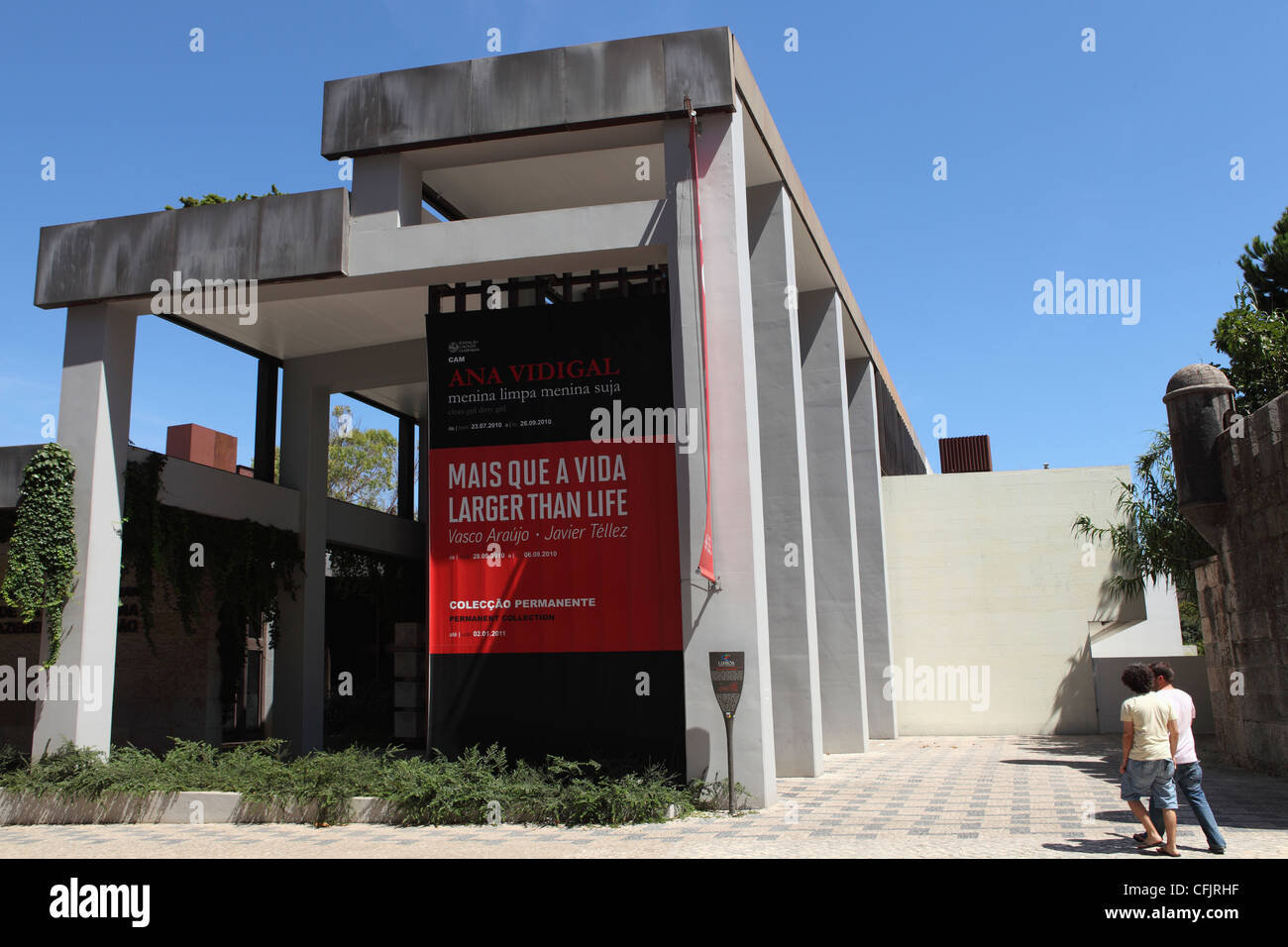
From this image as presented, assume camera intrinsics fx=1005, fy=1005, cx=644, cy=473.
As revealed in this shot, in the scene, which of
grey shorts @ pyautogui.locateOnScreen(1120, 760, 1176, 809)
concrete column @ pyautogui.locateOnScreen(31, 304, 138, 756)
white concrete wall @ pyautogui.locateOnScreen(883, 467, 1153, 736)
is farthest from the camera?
white concrete wall @ pyautogui.locateOnScreen(883, 467, 1153, 736)

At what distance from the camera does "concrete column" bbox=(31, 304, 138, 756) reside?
12359mm

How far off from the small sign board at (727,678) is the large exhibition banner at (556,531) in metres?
0.87

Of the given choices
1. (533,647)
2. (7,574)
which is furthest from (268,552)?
(533,647)

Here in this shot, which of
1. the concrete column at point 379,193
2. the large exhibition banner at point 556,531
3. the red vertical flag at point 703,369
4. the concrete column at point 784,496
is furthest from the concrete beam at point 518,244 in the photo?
the concrete column at point 784,496

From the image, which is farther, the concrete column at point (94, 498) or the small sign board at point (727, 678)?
the concrete column at point (94, 498)

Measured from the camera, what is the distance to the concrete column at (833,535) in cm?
1786

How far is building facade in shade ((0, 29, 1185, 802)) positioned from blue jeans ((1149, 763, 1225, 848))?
4.10 meters

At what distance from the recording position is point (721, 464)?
11141 millimetres

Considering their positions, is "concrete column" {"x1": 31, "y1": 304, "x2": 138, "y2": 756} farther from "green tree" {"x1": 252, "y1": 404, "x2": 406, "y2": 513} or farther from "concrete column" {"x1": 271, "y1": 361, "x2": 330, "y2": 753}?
"green tree" {"x1": 252, "y1": 404, "x2": 406, "y2": 513}

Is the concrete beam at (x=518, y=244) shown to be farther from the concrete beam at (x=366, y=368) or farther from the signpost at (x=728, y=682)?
the concrete beam at (x=366, y=368)

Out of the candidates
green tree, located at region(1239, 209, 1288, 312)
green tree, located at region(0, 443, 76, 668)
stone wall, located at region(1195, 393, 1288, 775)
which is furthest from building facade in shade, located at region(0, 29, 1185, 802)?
green tree, located at region(1239, 209, 1288, 312)

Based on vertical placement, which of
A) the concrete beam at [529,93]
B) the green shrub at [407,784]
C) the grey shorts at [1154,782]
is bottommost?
the green shrub at [407,784]

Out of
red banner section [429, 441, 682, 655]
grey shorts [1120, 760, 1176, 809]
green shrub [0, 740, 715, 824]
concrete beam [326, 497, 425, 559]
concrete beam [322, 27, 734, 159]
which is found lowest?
green shrub [0, 740, 715, 824]
